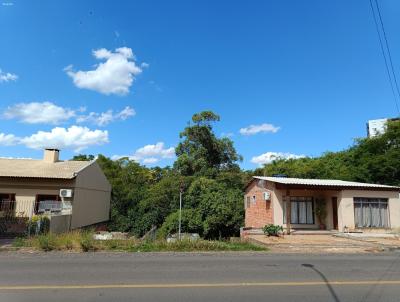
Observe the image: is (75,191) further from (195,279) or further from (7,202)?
(195,279)

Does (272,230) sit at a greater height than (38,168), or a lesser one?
lesser

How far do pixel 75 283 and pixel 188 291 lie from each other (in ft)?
8.25

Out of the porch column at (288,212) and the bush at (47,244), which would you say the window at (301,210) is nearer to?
the porch column at (288,212)

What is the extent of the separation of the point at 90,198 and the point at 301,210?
52.9 ft

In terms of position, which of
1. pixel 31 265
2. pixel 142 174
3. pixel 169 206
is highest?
pixel 142 174

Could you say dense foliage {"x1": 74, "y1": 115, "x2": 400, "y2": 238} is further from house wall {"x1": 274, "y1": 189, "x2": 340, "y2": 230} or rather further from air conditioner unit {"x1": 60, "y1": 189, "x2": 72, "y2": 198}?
air conditioner unit {"x1": 60, "y1": 189, "x2": 72, "y2": 198}

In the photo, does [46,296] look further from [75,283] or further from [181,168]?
[181,168]

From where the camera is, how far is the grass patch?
14.0m

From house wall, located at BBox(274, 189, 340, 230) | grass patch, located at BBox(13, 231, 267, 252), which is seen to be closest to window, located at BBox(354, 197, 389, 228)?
house wall, located at BBox(274, 189, 340, 230)

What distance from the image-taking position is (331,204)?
25.3m

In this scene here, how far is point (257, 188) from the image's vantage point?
2702 cm

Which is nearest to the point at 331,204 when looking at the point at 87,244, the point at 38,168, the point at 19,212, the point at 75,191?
the point at 87,244

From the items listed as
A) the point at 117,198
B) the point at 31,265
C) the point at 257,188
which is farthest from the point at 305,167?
the point at 31,265

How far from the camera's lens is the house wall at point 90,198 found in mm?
25250
